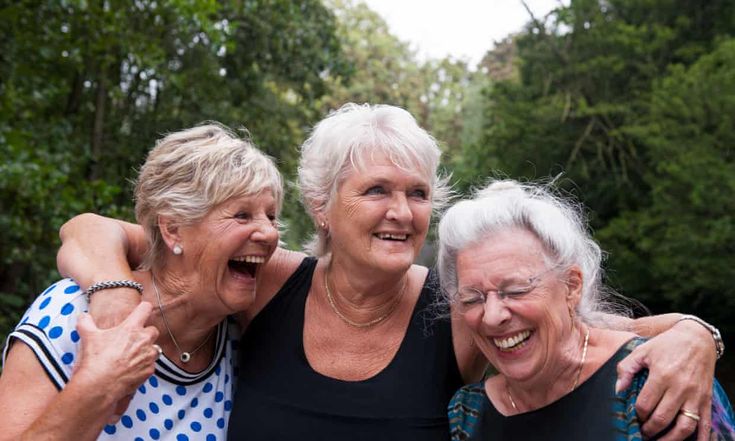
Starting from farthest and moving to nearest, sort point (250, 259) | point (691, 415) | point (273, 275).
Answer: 1. point (273, 275)
2. point (250, 259)
3. point (691, 415)

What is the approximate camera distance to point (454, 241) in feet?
8.04

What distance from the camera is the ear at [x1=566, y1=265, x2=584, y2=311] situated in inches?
93.2

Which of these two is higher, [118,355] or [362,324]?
[118,355]

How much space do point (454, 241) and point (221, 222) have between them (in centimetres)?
76

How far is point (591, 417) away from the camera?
2.23m

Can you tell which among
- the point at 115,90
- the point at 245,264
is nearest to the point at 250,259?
the point at 245,264

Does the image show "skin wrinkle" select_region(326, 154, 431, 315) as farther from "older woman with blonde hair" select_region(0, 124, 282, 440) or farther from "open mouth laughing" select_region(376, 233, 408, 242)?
"older woman with blonde hair" select_region(0, 124, 282, 440)

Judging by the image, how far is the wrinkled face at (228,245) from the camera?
2.64m

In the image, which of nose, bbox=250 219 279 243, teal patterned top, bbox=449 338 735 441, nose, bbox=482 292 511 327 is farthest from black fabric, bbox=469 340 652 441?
nose, bbox=250 219 279 243

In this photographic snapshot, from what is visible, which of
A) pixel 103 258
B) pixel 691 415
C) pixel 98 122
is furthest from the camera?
pixel 98 122

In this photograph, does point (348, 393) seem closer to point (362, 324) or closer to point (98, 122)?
point (362, 324)

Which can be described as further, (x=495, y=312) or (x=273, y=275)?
(x=273, y=275)

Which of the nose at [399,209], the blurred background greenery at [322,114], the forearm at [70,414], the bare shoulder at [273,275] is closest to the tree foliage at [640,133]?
the blurred background greenery at [322,114]

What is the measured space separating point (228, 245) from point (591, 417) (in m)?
1.23
